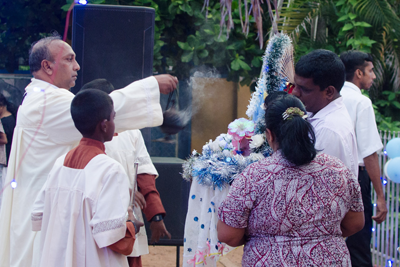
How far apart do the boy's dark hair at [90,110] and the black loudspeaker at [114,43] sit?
1490 millimetres

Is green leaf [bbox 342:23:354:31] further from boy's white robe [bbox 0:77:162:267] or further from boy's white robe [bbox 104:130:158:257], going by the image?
boy's white robe [bbox 0:77:162:267]

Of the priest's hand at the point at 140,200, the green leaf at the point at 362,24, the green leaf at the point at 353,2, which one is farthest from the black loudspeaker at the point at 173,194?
the green leaf at the point at 353,2

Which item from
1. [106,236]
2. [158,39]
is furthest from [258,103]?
[158,39]

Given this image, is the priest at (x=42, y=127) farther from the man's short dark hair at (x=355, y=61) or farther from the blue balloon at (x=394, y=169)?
the blue balloon at (x=394, y=169)

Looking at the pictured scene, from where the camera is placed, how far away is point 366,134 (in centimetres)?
293

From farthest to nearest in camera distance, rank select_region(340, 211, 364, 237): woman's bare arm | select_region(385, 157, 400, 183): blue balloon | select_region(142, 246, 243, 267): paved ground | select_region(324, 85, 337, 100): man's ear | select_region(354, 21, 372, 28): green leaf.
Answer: select_region(354, 21, 372, 28): green leaf < select_region(142, 246, 243, 267): paved ground < select_region(385, 157, 400, 183): blue balloon < select_region(324, 85, 337, 100): man's ear < select_region(340, 211, 364, 237): woman's bare arm

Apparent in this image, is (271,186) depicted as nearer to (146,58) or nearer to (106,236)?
(106,236)

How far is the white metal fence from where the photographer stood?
4395mm

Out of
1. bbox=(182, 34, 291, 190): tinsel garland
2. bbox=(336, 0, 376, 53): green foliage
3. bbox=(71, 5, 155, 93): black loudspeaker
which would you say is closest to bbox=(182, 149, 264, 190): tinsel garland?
bbox=(182, 34, 291, 190): tinsel garland

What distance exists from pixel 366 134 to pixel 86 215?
6.95ft

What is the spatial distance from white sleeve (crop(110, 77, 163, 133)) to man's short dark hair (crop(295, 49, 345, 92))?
82 centimetres

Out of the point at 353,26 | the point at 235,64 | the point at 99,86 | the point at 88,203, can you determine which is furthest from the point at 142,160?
the point at 353,26

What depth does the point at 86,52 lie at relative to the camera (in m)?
3.42

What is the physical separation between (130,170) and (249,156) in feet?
2.94
